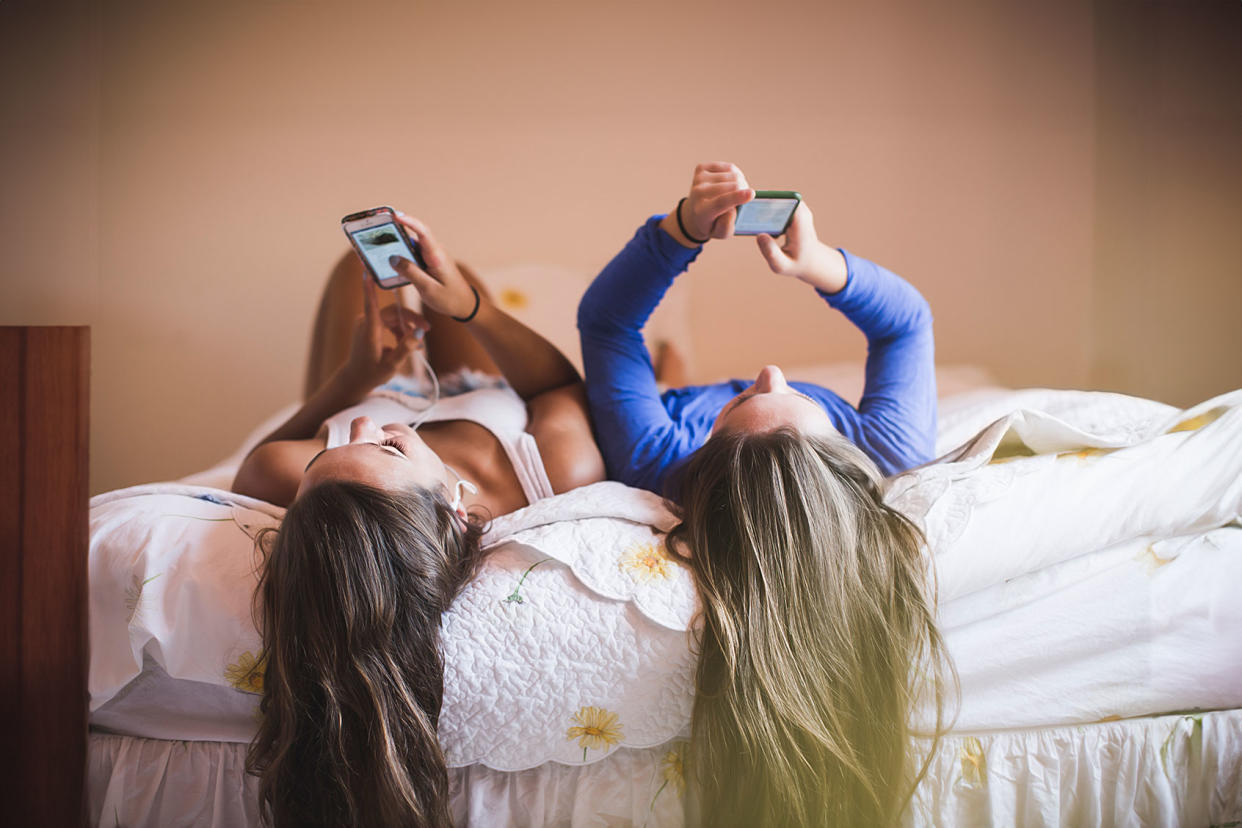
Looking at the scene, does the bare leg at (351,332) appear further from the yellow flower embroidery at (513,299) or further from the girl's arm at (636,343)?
the girl's arm at (636,343)

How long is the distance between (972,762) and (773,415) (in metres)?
0.35

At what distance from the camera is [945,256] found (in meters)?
1.13

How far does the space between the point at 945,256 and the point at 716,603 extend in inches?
32.6

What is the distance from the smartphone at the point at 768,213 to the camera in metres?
0.78

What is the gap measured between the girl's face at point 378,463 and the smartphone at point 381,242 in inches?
9.8

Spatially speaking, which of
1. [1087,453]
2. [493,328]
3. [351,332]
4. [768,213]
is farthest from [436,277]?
[1087,453]

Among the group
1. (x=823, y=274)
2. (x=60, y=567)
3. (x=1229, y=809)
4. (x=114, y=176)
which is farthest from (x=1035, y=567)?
(x=114, y=176)

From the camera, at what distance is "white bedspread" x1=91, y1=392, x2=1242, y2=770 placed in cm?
57

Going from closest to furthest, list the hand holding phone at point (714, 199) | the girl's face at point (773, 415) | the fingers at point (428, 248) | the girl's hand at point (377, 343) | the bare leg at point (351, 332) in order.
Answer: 1. the girl's face at point (773, 415)
2. the hand holding phone at point (714, 199)
3. the fingers at point (428, 248)
4. the girl's hand at point (377, 343)
5. the bare leg at point (351, 332)

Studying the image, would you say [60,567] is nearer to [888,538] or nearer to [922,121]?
[888,538]

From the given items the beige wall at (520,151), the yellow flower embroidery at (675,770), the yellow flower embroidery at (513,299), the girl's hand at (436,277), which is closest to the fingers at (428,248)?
the girl's hand at (436,277)

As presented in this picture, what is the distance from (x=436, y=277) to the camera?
0.93 metres

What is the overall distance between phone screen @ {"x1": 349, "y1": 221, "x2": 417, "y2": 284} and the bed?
368 millimetres

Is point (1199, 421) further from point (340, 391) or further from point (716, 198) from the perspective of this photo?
point (340, 391)
